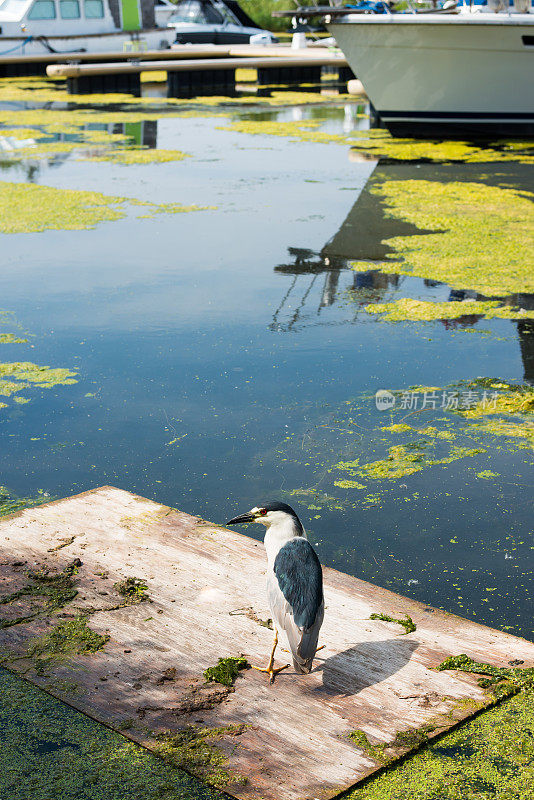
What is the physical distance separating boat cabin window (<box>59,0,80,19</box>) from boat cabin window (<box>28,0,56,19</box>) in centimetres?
26

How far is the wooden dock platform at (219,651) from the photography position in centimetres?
239

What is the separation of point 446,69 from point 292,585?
45.6 feet

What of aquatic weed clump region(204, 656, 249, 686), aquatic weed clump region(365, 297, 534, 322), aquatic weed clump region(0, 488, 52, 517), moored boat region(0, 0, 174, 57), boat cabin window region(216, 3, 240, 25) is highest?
boat cabin window region(216, 3, 240, 25)

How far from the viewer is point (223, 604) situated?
3.03 meters

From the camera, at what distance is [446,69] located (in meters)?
14.7

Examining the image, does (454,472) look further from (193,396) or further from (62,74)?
(62,74)

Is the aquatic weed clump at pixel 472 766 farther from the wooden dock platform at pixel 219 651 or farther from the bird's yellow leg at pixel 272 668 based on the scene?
the bird's yellow leg at pixel 272 668

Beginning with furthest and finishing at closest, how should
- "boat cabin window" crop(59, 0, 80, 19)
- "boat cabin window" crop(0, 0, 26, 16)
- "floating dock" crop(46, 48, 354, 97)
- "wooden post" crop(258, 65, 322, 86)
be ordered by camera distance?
"boat cabin window" crop(59, 0, 80, 19) → "boat cabin window" crop(0, 0, 26, 16) → "wooden post" crop(258, 65, 322, 86) → "floating dock" crop(46, 48, 354, 97)

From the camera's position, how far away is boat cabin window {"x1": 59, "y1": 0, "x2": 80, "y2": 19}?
27000 mm

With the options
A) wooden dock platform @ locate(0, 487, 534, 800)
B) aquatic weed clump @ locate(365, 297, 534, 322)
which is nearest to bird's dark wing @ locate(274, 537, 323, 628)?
wooden dock platform @ locate(0, 487, 534, 800)

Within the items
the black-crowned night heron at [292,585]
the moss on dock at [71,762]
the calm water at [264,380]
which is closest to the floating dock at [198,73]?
the calm water at [264,380]

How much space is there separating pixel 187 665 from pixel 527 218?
7626 millimetres

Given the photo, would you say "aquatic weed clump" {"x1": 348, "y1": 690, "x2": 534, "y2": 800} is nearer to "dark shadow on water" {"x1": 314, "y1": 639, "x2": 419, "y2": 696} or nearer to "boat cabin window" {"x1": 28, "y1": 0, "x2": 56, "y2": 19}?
"dark shadow on water" {"x1": 314, "y1": 639, "x2": 419, "y2": 696}

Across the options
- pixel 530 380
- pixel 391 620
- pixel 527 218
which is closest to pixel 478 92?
pixel 527 218
